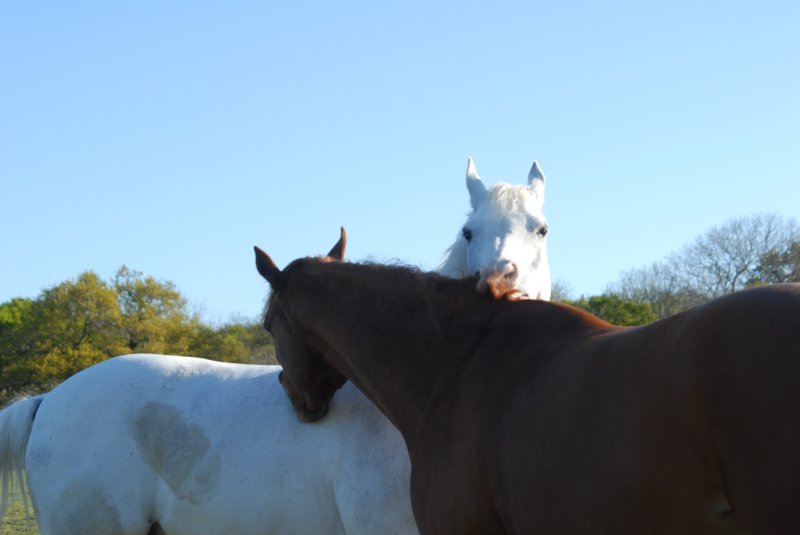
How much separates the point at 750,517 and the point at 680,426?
29cm

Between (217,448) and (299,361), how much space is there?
83 cm

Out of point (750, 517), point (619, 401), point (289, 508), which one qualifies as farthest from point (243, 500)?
point (750, 517)

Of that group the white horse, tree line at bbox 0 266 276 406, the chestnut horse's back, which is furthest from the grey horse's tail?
tree line at bbox 0 266 276 406

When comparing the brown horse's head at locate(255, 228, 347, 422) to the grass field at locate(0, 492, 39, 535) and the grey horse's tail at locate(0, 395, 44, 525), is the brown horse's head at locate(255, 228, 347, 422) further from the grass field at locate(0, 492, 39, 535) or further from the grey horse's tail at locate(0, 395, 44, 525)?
the grass field at locate(0, 492, 39, 535)

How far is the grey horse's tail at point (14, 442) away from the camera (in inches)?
206

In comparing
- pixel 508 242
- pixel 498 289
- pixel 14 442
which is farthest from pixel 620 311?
pixel 498 289

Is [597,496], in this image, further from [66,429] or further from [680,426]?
[66,429]

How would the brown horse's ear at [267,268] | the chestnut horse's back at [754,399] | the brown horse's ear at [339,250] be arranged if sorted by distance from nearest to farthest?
the chestnut horse's back at [754,399], the brown horse's ear at [267,268], the brown horse's ear at [339,250]

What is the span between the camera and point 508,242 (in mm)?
4480

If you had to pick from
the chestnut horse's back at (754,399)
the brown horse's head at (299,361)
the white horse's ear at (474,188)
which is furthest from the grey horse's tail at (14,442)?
the chestnut horse's back at (754,399)

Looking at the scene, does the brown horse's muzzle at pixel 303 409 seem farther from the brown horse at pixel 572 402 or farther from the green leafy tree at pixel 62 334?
the green leafy tree at pixel 62 334

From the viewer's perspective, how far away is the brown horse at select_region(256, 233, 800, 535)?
2.12m

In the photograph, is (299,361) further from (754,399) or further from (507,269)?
(754,399)

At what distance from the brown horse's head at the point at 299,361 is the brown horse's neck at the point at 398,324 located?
105mm
